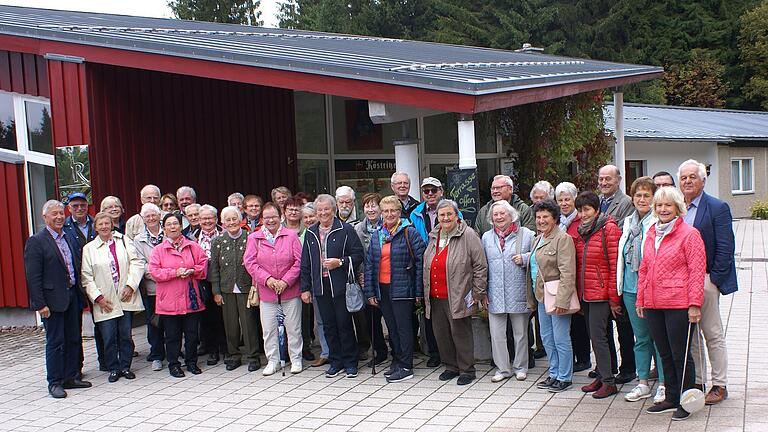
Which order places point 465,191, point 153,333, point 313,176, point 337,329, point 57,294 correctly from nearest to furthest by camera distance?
point 57,294
point 337,329
point 465,191
point 153,333
point 313,176

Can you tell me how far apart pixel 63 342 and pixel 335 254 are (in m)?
2.74

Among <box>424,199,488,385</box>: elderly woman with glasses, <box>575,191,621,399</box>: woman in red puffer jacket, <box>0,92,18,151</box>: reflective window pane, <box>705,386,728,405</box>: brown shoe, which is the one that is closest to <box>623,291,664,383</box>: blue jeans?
<box>575,191,621,399</box>: woman in red puffer jacket

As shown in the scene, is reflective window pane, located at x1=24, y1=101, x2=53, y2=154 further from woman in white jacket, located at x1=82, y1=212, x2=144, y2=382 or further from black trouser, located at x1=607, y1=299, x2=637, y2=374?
black trouser, located at x1=607, y1=299, x2=637, y2=374

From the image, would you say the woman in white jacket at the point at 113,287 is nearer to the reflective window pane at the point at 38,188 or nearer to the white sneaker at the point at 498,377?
the reflective window pane at the point at 38,188

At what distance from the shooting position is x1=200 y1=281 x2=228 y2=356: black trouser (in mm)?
8312

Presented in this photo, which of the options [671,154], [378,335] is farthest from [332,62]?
[671,154]

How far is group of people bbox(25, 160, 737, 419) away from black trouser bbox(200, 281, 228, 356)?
0.06 ft

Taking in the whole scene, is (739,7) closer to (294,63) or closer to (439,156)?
(439,156)

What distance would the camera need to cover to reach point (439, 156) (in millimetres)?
14109

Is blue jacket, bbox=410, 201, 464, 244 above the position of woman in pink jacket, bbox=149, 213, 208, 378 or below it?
above

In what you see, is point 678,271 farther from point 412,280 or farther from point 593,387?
point 412,280

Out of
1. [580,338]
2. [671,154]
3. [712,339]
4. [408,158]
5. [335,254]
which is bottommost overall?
[580,338]

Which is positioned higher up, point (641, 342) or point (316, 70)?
point (316, 70)

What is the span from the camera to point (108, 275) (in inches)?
301
